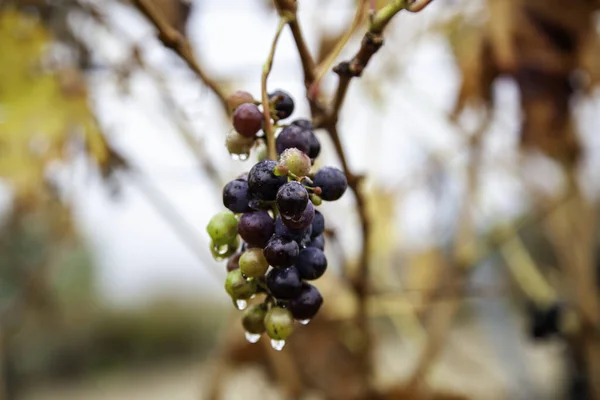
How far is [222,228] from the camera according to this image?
407mm

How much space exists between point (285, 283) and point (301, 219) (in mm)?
51

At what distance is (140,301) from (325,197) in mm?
11166

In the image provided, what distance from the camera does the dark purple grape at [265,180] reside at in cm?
37

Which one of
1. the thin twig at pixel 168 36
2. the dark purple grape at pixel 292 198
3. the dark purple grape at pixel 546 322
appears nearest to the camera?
the dark purple grape at pixel 292 198

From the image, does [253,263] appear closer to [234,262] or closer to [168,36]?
[234,262]

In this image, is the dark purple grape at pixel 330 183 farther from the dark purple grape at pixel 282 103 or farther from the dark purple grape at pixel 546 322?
the dark purple grape at pixel 546 322

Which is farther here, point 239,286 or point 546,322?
point 546,322

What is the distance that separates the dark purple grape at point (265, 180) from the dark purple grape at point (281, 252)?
3 centimetres

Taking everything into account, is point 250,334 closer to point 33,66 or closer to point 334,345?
point 334,345

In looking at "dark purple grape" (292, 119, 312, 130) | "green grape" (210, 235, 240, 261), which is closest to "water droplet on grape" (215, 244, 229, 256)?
"green grape" (210, 235, 240, 261)

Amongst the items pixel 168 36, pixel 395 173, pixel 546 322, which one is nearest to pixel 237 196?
pixel 168 36

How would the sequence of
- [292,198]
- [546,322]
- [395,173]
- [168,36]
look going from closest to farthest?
1. [292,198]
2. [168,36]
3. [546,322]
4. [395,173]

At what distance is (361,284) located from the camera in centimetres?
76

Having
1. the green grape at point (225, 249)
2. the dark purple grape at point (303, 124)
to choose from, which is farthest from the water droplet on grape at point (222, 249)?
the dark purple grape at point (303, 124)
